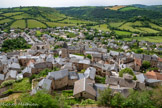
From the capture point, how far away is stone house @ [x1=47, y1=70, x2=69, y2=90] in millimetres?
33188

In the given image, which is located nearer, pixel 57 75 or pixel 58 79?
pixel 58 79

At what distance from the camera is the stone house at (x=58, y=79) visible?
109 feet

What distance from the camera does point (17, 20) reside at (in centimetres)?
16550

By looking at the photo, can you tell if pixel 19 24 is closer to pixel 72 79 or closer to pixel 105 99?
pixel 72 79

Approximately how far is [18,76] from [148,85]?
1660 inches

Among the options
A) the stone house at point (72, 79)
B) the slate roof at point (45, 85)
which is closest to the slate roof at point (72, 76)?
the stone house at point (72, 79)

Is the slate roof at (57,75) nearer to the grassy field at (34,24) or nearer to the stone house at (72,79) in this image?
the stone house at (72,79)

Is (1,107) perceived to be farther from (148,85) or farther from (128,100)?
(148,85)

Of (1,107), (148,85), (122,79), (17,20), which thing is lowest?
(148,85)

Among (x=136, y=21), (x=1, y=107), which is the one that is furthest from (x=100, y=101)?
(x=136, y=21)

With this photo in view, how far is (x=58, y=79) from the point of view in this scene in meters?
33.3

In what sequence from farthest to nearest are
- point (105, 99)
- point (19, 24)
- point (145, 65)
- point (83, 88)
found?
1. point (19, 24)
2. point (145, 65)
3. point (83, 88)
4. point (105, 99)

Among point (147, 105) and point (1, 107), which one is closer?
point (1, 107)

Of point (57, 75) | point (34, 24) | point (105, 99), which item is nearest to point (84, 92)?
point (105, 99)
